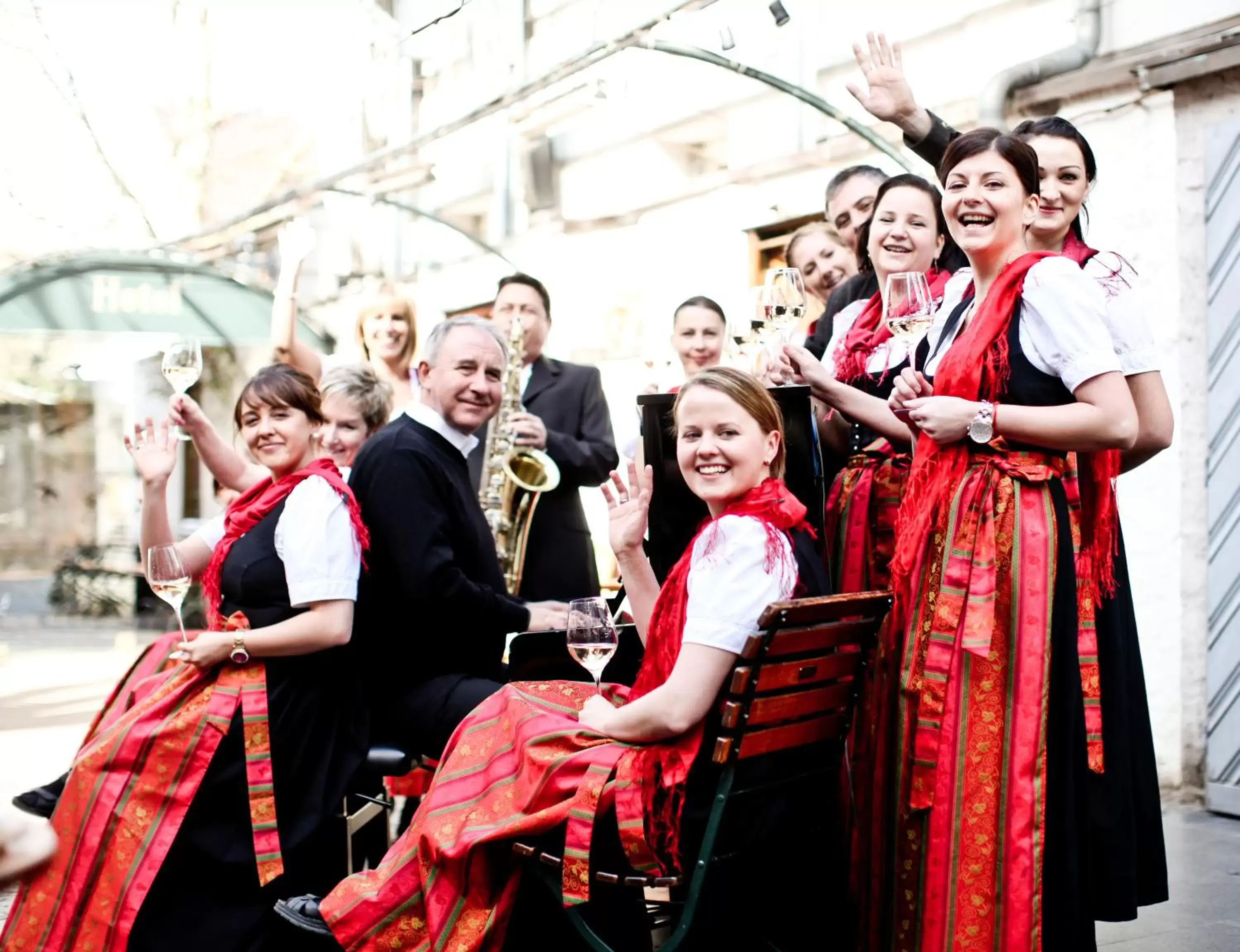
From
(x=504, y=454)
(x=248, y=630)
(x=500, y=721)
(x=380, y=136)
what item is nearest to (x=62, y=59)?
(x=380, y=136)

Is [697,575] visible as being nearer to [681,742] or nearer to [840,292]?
[681,742]

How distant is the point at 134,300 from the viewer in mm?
14820

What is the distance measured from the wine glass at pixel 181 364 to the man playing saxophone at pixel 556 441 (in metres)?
1.33

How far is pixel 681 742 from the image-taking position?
2930 mm

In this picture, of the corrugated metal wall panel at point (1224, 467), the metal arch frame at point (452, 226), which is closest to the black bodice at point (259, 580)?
the corrugated metal wall panel at point (1224, 467)

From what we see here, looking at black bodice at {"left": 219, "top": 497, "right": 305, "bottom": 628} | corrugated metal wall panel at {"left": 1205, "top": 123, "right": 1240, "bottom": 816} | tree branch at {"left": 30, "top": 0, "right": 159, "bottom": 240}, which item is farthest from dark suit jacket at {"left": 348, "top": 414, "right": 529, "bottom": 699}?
tree branch at {"left": 30, "top": 0, "right": 159, "bottom": 240}

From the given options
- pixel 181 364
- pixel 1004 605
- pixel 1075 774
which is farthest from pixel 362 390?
pixel 1075 774

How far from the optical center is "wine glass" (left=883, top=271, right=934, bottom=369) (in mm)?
3119

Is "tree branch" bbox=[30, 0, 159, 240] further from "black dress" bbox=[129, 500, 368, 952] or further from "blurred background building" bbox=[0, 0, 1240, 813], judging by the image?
"black dress" bbox=[129, 500, 368, 952]

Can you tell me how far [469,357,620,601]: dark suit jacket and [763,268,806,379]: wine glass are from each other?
74.7 inches

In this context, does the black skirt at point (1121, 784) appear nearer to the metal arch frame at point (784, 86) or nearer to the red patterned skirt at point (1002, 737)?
the red patterned skirt at point (1002, 737)

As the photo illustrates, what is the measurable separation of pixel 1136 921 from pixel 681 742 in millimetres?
2201

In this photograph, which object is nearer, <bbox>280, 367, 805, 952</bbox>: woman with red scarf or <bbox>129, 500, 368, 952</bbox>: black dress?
→ <bbox>280, 367, 805, 952</bbox>: woman with red scarf

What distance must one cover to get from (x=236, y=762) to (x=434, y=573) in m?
0.72
